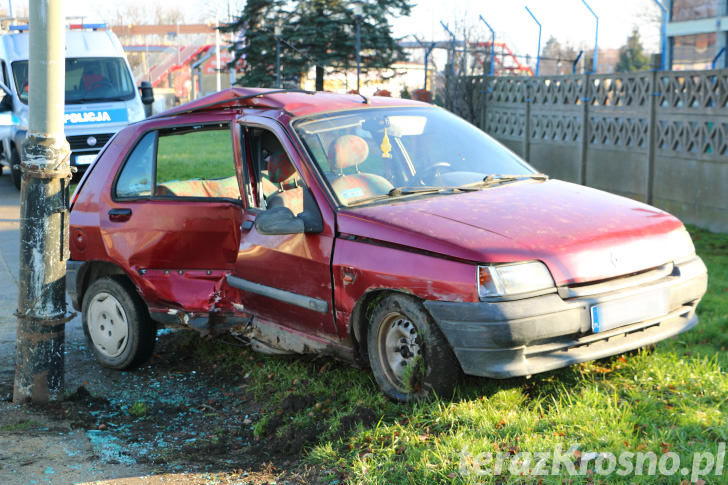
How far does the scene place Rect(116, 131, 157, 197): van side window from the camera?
19.1ft

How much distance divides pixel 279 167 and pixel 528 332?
2.10 meters

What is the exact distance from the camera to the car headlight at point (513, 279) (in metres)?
3.95

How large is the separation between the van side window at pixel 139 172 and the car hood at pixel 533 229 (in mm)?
1899

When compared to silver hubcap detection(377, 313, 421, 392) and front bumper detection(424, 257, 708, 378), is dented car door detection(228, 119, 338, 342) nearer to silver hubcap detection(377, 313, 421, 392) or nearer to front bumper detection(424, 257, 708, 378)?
silver hubcap detection(377, 313, 421, 392)

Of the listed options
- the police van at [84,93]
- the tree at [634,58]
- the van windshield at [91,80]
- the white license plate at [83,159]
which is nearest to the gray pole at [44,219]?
the police van at [84,93]

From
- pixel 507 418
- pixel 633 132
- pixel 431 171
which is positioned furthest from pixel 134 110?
pixel 507 418

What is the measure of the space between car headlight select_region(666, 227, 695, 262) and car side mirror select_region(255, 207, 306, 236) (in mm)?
2020

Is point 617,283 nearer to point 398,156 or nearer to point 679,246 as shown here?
point 679,246

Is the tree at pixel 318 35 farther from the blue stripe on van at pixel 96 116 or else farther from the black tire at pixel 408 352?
the black tire at pixel 408 352

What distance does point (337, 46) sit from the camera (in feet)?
108

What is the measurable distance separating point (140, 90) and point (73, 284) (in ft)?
36.7

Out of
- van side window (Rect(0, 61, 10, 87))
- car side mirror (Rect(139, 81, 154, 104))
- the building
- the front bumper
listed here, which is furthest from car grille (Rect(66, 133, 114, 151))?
the building

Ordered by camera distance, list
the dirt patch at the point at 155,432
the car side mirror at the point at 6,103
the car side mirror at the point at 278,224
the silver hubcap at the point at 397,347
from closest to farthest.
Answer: the dirt patch at the point at 155,432 → the silver hubcap at the point at 397,347 → the car side mirror at the point at 278,224 → the car side mirror at the point at 6,103

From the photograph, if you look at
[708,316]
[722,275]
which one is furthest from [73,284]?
[722,275]
